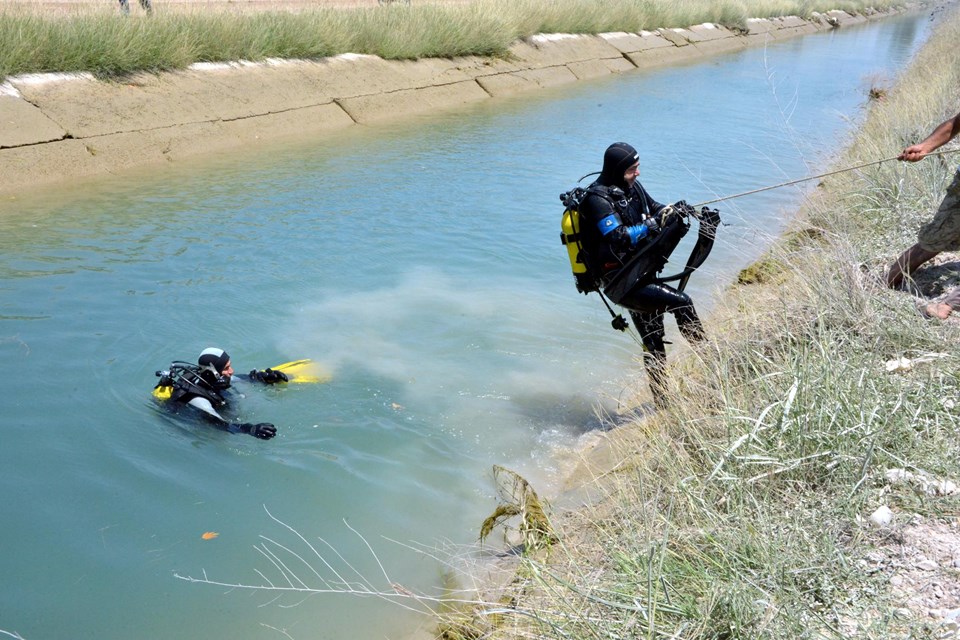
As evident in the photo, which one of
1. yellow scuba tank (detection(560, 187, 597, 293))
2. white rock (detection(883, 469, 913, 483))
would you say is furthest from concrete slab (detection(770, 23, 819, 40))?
white rock (detection(883, 469, 913, 483))

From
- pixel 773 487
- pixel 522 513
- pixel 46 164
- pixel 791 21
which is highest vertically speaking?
pixel 773 487

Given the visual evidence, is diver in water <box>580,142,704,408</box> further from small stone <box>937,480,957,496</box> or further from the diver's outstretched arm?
the diver's outstretched arm

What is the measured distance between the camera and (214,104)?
1510cm

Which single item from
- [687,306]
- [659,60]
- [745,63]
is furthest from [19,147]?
[745,63]

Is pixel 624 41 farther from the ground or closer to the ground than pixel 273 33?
closer to the ground

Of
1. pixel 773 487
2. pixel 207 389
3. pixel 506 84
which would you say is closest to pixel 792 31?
pixel 506 84

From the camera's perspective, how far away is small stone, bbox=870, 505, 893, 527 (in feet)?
11.0

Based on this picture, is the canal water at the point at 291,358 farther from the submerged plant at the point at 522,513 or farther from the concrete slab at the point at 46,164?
the concrete slab at the point at 46,164

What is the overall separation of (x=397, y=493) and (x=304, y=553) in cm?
81

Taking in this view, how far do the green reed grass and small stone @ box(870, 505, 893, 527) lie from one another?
1343cm

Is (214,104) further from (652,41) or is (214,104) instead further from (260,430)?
(652,41)

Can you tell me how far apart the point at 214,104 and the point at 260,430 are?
10372 mm

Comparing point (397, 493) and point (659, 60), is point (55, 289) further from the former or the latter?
point (659, 60)

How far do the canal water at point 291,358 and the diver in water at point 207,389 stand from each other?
0.12 m
